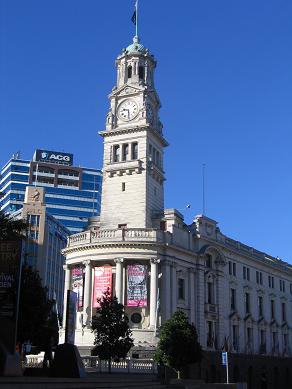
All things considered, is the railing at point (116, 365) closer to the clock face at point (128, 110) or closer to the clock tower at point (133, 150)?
the clock tower at point (133, 150)

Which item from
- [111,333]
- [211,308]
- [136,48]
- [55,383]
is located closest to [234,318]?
[211,308]

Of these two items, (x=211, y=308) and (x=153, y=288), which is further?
(x=211, y=308)

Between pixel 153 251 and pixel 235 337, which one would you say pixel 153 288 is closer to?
pixel 153 251

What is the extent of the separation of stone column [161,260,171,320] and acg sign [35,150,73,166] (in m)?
94.4

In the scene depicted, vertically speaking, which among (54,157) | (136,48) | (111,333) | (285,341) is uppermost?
(54,157)

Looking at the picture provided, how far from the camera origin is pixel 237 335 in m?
72.9

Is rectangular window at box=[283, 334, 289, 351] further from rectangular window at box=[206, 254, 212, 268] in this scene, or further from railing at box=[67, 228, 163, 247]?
railing at box=[67, 228, 163, 247]

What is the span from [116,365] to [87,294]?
15310 mm

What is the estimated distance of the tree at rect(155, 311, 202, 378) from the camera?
49.2 m

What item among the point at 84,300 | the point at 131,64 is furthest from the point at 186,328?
the point at 131,64

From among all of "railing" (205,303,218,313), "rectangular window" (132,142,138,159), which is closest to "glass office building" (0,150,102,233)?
"rectangular window" (132,142,138,159)

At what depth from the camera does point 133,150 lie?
70062 mm

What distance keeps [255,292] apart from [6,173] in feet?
296

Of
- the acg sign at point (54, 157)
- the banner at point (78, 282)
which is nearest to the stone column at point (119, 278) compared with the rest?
the banner at point (78, 282)
